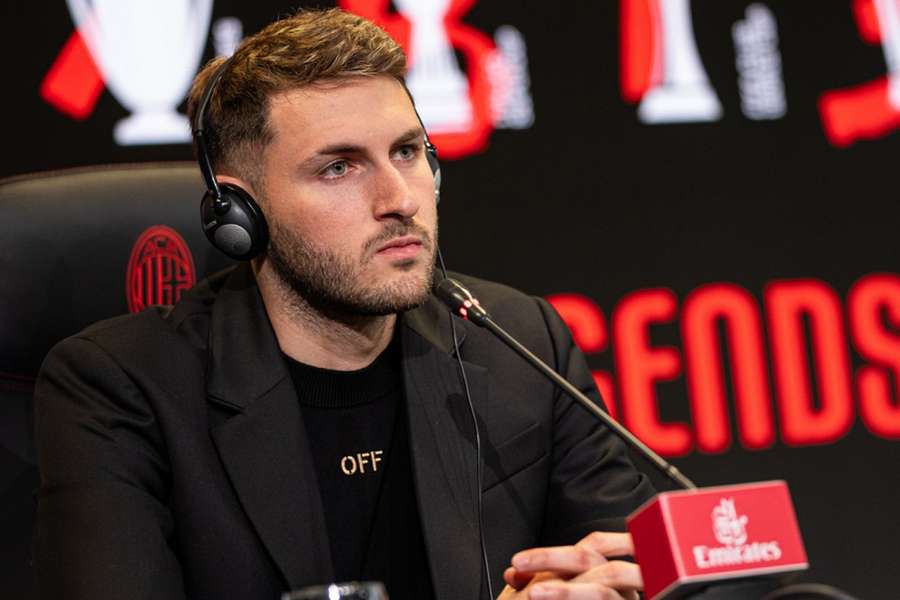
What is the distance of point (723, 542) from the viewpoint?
3.15 ft

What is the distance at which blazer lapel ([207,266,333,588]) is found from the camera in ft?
4.87

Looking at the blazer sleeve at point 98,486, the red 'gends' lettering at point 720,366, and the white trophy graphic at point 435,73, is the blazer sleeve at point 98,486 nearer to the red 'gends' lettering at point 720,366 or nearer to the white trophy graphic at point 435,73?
the white trophy graphic at point 435,73

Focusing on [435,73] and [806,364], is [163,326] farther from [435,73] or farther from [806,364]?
[806,364]

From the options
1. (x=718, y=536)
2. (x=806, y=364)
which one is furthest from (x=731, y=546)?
(x=806, y=364)

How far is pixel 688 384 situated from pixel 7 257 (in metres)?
1.65

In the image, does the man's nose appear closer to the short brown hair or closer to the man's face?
the man's face

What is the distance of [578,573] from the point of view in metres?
1.31

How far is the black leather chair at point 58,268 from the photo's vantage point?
1.56 metres

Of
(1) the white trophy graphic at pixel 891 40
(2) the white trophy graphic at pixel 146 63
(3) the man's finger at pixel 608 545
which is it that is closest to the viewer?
(3) the man's finger at pixel 608 545

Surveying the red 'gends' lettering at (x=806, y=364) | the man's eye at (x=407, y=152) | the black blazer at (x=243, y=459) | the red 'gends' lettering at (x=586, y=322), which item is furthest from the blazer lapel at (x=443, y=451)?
the red 'gends' lettering at (x=806, y=364)

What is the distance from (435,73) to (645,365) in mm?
812

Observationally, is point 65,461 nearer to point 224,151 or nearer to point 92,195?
point 92,195

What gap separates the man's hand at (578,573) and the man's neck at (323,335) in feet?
1.50

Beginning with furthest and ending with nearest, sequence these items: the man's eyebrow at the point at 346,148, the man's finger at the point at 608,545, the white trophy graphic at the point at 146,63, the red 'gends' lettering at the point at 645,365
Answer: the red 'gends' lettering at the point at 645,365
the white trophy graphic at the point at 146,63
the man's eyebrow at the point at 346,148
the man's finger at the point at 608,545
